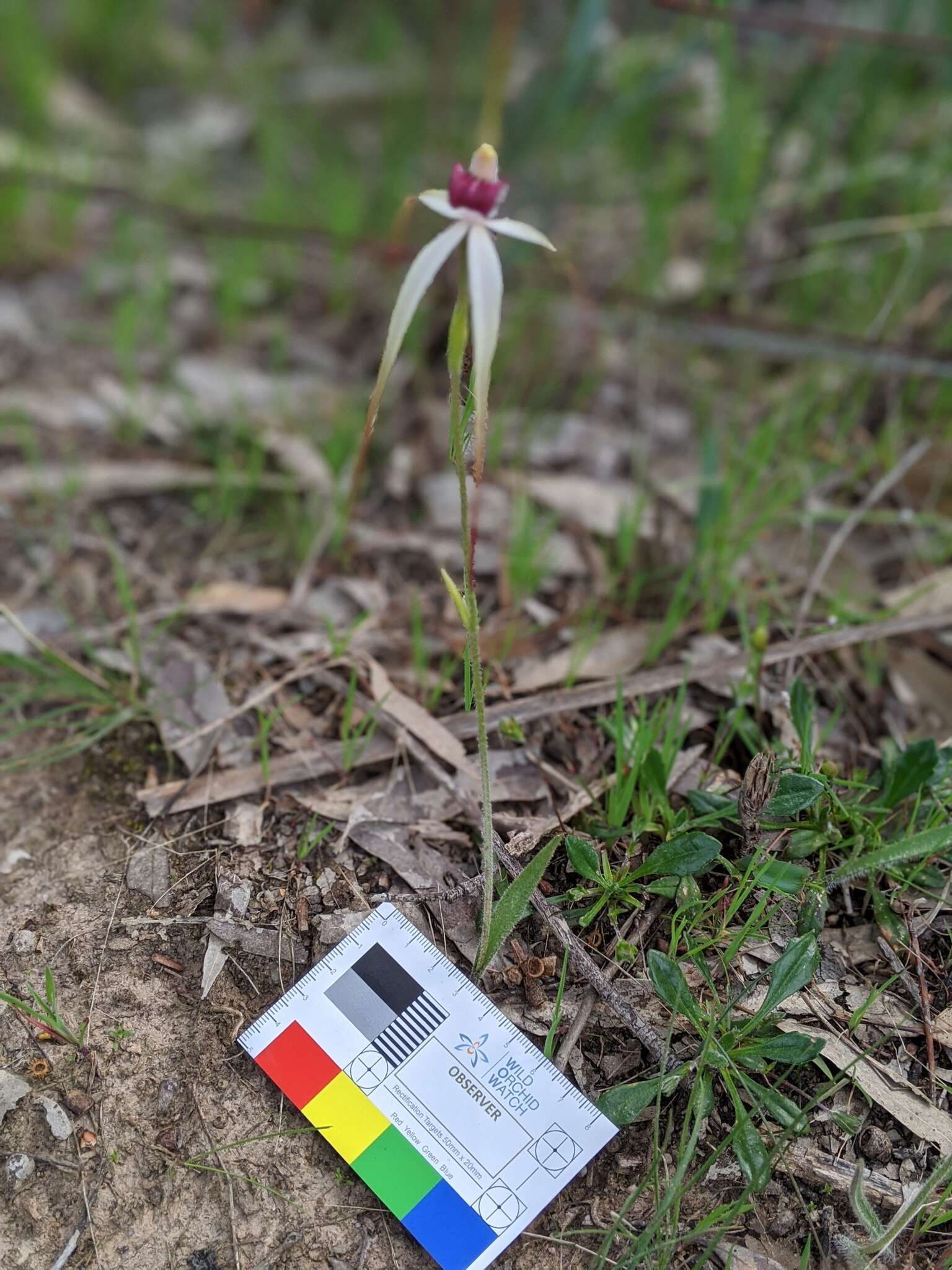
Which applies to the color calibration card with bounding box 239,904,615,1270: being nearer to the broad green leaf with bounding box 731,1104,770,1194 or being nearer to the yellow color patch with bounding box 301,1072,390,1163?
the yellow color patch with bounding box 301,1072,390,1163

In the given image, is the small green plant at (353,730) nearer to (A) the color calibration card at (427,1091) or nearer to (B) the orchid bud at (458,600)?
(A) the color calibration card at (427,1091)

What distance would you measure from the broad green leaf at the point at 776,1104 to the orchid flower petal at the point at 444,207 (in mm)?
1125

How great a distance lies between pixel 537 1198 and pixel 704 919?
45 cm

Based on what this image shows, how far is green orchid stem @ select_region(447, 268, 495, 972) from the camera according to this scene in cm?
109

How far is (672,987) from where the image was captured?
52.8 inches

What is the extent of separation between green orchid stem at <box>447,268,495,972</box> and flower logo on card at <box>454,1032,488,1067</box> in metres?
0.09

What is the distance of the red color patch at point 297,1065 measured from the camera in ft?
4.34

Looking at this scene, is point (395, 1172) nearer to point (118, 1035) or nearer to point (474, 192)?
point (118, 1035)

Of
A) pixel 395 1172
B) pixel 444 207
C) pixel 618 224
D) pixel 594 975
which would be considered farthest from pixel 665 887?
pixel 618 224

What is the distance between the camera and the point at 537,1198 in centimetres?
126

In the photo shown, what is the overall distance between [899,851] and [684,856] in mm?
318

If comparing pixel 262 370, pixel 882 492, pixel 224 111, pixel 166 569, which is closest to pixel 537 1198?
pixel 166 569

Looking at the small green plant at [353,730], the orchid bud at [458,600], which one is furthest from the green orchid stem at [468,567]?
the small green plant at [353,730]

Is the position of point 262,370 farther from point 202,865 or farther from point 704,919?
point 704,919
